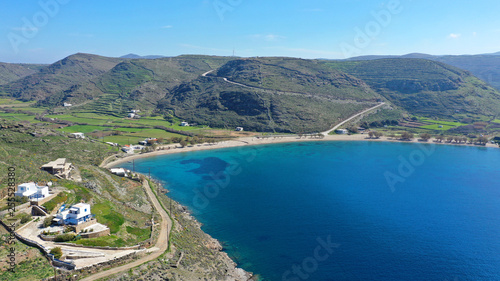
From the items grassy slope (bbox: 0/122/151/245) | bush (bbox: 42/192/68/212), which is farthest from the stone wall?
bush (bbox: 42/192/68/212)

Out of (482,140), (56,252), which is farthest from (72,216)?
(482,140)

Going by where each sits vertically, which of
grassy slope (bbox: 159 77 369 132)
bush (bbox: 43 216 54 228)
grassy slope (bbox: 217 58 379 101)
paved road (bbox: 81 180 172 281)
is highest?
grassy slope (bbox: 217 58 379 101)

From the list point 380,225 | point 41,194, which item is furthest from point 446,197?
point 41,194

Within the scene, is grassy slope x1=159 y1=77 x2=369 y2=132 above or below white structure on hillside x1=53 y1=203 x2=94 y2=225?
above

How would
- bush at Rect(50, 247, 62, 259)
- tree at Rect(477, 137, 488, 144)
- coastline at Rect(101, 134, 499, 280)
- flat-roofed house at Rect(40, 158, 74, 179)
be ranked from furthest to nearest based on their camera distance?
tree at Rect(477, 137, 488, 144)
flat-roofed house at Rect(40, 158, 74, 179)
coastline at Rect(101, 134, 499, 280)
bush at Rect(50, 247, 62, 259)

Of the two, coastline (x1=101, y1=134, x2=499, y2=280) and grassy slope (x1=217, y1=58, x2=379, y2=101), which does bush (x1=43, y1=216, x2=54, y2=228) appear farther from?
grassy slope (x1=217, y1=58, x2=379, y2=101)

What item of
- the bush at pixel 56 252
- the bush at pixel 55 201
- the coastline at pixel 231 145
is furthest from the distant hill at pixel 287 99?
the bush at pixel 56 252

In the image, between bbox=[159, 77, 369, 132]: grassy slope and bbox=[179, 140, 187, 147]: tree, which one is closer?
bbox=[179, 140, 187, 147]: tree

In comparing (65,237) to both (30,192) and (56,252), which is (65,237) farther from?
(30,192)

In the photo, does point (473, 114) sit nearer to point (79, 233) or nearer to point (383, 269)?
point (383, 269)
